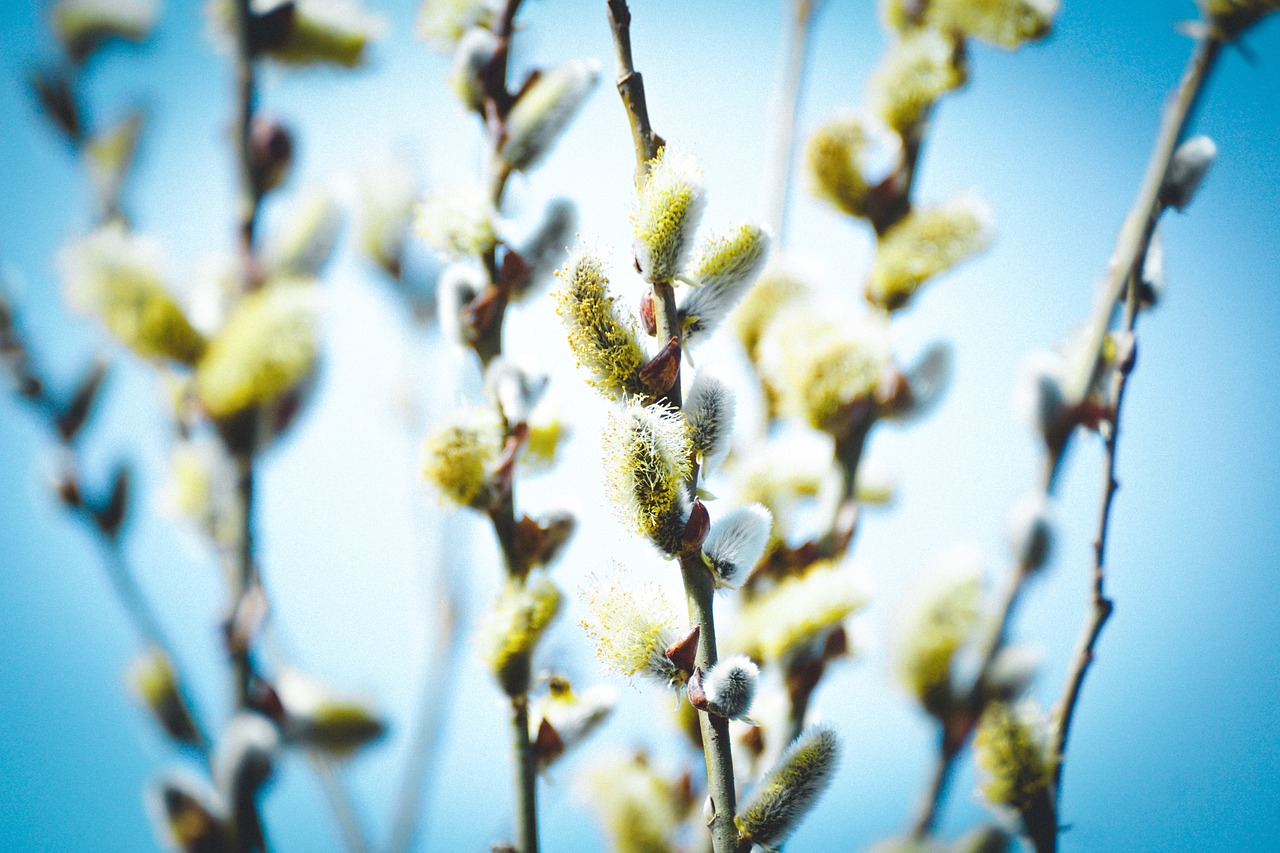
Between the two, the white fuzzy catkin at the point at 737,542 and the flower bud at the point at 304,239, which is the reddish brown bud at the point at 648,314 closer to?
the white fuzzy catkin at the point at 737,542

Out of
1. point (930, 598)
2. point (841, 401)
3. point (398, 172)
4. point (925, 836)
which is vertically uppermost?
point (398, 172)

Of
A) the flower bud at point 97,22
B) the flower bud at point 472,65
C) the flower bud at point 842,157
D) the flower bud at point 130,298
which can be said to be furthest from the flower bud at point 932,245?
the flower bud at point 97,22

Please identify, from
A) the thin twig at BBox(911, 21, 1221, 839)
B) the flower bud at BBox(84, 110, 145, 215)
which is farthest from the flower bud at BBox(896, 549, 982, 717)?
the flower bud at BBox(84, 110, 145, 215)

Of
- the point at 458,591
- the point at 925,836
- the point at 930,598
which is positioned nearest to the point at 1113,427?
the point at 930,598

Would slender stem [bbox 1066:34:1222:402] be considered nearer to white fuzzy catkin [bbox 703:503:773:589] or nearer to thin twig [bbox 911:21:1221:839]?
thin twig [bbox 911:21:1221:839]

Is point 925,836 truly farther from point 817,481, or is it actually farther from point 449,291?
point 449,291

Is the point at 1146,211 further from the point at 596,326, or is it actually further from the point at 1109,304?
the point at 596,326
